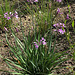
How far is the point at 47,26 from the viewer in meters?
2.61

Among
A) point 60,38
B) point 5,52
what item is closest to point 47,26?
point 60,38

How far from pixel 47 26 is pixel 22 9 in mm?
1160

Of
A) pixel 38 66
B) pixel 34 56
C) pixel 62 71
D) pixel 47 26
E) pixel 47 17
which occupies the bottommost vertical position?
pixel 62 71

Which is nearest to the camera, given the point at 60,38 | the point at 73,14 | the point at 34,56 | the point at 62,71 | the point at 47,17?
the point at 34,56

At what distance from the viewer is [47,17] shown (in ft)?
8.41

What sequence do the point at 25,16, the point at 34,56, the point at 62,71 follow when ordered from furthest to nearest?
the point at 25,16, the point at 62,71, the point at 34,56

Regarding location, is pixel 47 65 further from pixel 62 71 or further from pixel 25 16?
pixel 25 16

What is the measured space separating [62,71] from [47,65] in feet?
1.06

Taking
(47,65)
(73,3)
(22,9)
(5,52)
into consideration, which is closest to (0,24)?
(5,52)

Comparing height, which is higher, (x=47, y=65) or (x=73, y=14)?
(x=73, y=14)

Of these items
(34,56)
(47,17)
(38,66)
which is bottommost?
(38,66)

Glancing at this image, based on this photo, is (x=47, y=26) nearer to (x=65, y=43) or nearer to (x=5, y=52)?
(x=65, y=43)

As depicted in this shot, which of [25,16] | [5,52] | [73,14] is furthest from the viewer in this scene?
[25,16]

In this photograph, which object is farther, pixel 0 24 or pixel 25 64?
pixel 0 24
